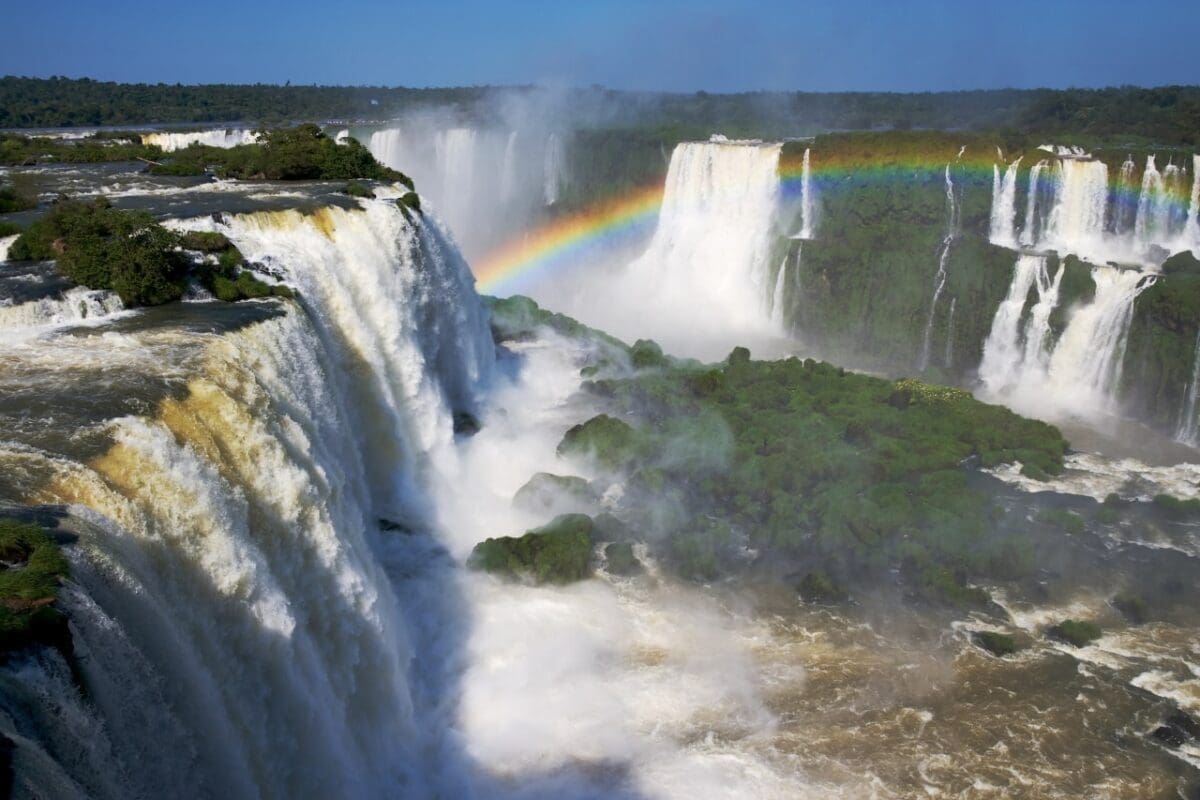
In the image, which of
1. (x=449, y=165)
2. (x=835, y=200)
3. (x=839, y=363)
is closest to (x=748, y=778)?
(x=839, y=363)

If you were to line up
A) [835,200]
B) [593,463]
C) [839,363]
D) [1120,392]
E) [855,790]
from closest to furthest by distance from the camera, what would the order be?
[855,790] < [593,463] < [1120,392] < [839,363] < [835,200]

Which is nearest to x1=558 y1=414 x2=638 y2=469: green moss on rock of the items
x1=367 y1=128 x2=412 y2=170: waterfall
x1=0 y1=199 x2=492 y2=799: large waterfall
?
x1=0 y1=199 x2=492 y2=799: large waterfall

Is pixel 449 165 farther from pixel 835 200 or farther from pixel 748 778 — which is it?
pixel 748 778

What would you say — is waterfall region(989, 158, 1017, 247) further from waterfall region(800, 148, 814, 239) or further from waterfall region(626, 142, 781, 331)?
waterfall region(626, 142, 781, 331)

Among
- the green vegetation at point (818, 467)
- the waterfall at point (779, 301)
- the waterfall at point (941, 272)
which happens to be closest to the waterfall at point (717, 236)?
the waterfall at point (779, 301)

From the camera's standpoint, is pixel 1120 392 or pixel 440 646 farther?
pixel 1120 392

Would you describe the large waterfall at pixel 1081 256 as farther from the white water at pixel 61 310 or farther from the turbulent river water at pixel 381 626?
the white water at pixel 61 310
